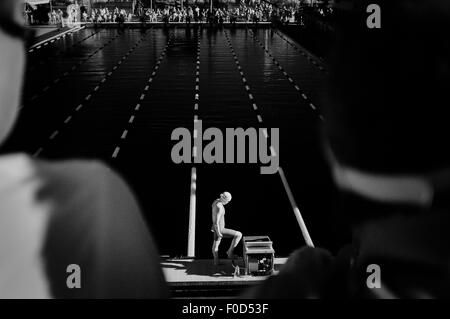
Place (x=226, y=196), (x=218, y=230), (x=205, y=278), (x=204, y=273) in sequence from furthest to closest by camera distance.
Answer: (x=218, y=230), (x=204, y=273), (x=205, y=278), (x=226, y=196)

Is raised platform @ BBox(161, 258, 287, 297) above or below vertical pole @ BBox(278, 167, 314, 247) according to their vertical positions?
above

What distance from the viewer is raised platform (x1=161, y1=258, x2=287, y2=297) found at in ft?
16.2

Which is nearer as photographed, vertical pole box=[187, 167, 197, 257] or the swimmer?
the swimmer

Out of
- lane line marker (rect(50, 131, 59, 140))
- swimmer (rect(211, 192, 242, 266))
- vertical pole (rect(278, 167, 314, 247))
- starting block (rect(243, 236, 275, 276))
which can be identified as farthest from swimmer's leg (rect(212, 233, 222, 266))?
lane line marker (rect(50, 131, 59, 140))

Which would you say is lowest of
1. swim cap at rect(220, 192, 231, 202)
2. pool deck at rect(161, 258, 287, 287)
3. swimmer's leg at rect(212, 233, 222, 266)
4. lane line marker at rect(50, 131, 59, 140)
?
pool deck at rect(161, 258, 287, 287)

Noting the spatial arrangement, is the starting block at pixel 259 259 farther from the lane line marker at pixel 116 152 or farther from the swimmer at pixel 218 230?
the lane line marker at pixel 116 152

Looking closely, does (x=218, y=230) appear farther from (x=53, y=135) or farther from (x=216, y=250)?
(x=53, y=135)

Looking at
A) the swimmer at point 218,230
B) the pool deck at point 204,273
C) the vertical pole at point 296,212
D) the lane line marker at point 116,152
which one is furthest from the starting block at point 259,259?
the lane line marker at point 116,152

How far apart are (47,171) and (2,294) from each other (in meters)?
0.15

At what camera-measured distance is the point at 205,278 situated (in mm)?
5203

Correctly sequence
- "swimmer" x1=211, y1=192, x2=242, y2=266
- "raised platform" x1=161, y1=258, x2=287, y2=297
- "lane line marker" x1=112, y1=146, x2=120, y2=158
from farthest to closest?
"lane line marker" x1=112, y1=146, x2=120, y2=158 < "swimmer" x1=211, y1=192, x2=242, y2=266 < "raised platform" x1=161, y1=258, x2=287, y2=297

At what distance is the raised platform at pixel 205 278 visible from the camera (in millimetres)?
4926

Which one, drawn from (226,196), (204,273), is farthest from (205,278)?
(226,196)

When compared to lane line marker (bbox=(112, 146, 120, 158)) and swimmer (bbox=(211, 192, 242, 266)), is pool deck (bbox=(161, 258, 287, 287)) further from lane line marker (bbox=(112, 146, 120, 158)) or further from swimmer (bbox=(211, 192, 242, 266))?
lane line marker (bbox=(112, 146, 120, 158))
